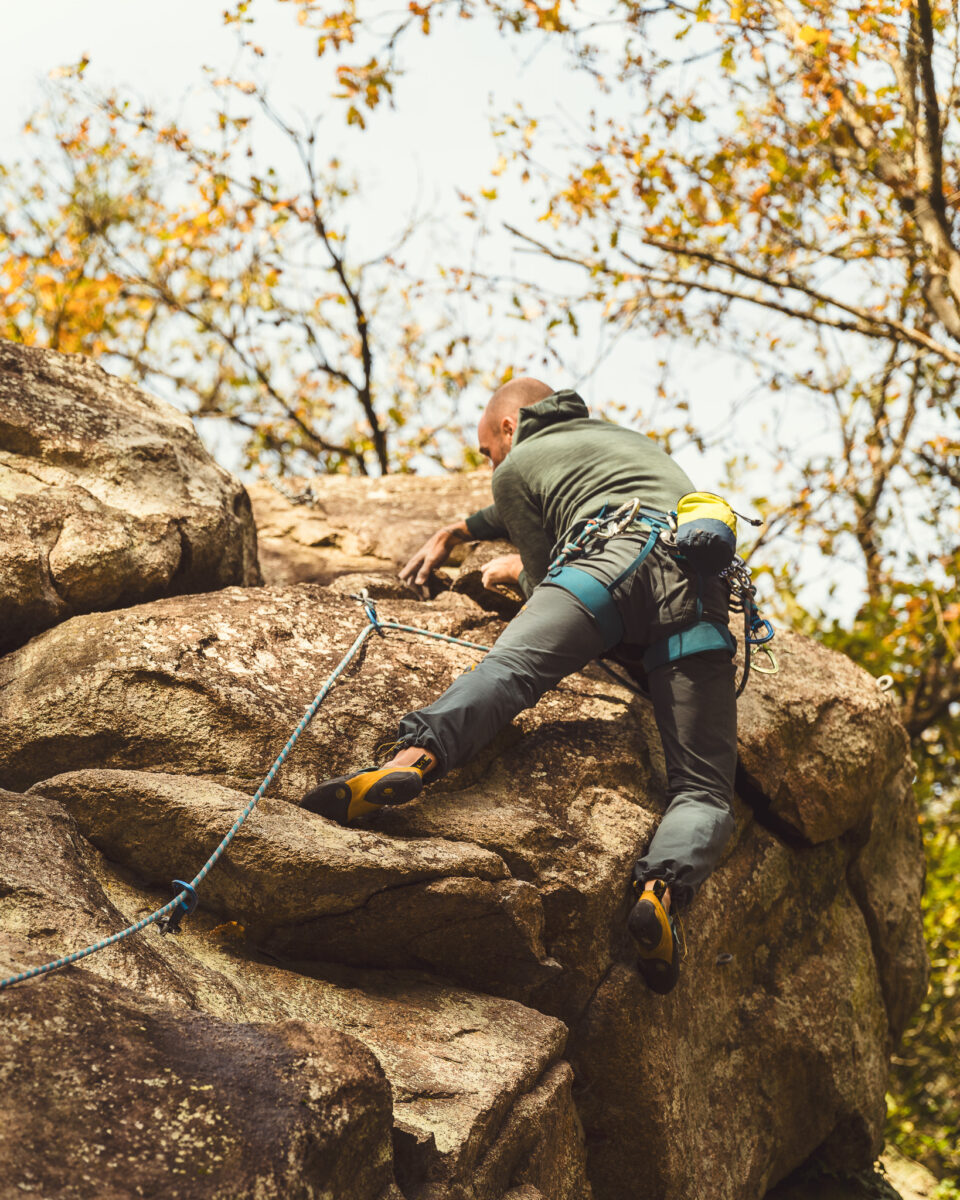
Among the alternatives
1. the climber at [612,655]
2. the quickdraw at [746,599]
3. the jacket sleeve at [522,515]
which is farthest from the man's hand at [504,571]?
the quickdraw at [746,599]

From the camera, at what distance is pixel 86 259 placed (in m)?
13.4

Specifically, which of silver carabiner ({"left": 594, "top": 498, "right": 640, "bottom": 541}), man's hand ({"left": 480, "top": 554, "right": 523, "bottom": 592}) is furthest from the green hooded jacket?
man's hand ({"left": 480, "top": 554, "right": 523, "bottom": 592})

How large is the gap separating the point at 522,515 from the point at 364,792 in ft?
6.13

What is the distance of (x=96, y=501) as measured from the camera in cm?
468

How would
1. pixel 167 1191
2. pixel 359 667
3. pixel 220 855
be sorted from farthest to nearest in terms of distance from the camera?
pixel 359 667
pixel 220 855
pixel 167 1191

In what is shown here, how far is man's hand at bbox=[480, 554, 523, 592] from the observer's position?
5.27 metres

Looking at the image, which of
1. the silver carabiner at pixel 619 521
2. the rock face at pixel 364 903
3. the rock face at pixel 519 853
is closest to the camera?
the rock face at pixel 364 903

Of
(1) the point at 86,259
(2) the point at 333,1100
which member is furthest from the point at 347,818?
(1) the point at 86,259

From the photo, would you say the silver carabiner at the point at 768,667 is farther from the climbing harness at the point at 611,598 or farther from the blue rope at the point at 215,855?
the blue rope at the point at 215,855

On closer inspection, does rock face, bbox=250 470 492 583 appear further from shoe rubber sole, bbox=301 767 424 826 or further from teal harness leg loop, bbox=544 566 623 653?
shoe rubber sole, bbox=301 767 424 826

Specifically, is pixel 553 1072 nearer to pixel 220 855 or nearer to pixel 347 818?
pixel 347 818

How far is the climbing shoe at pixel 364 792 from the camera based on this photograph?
335 cm

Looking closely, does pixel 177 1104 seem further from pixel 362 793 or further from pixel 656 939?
pixel 656 939

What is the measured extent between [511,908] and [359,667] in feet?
4.58
